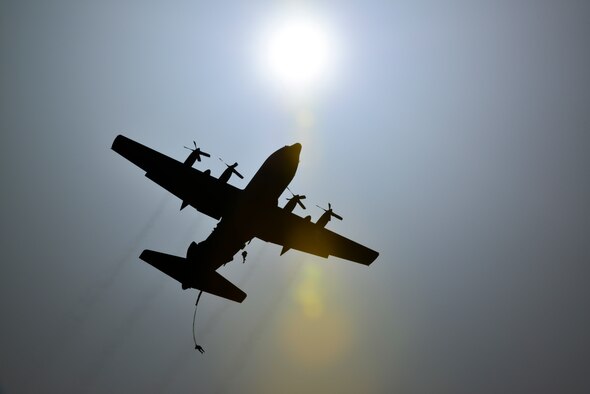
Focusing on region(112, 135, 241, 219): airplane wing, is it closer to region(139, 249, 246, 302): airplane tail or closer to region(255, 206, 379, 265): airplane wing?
region(255, 206, 379, 265): airplane wing

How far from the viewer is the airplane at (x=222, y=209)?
34.6m

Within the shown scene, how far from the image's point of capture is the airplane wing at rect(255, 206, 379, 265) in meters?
38.9

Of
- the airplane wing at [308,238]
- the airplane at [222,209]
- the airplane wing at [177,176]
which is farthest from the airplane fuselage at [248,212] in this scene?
the airplane wing at [308,238]

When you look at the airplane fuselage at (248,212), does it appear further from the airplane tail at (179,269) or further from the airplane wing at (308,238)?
the airplane wing at (308,238)

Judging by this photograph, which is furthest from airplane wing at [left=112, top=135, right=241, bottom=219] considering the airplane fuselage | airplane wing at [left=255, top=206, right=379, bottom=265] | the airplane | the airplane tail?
the airplane tail

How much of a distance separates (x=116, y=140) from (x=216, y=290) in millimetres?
15544

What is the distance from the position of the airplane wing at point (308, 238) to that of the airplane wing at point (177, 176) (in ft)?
13.8

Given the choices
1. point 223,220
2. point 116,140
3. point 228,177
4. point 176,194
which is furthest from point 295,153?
point 116,140

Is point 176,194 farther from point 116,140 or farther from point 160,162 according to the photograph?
point 116,140

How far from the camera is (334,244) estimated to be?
4150cm

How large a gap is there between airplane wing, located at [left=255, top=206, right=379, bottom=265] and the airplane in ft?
0.30

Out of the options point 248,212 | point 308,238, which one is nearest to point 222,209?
point 248,212

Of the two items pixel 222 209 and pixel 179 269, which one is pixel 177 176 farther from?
pixel 179 269

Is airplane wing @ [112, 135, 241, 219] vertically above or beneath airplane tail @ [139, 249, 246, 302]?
above
